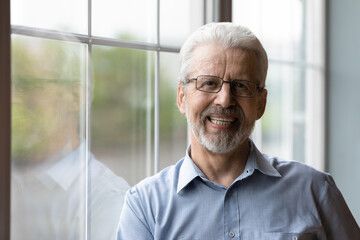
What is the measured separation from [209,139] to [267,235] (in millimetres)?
379

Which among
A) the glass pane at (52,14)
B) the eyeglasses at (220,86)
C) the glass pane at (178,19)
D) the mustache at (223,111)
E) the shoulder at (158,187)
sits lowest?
the shoulder at (158,187)

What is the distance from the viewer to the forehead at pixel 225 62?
1.46 meters

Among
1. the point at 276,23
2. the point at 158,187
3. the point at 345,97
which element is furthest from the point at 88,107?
the point at 345,97

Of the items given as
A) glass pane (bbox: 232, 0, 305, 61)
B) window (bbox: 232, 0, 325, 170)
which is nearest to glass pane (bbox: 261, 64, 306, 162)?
window (bbox: 232, 0, 325, 170)

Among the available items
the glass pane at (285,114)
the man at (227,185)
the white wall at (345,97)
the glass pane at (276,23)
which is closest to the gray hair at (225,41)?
the man at (227,185)

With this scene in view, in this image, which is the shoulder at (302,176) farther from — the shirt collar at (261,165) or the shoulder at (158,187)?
the shoulder at (158,187)

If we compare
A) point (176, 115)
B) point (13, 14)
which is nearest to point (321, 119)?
point (176, 115)

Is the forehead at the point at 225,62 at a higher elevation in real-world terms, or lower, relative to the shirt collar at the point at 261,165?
higher

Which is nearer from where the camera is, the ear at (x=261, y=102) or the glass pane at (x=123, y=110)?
the ear at (x=261, y=102)

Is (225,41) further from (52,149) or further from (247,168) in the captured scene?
(52,149)

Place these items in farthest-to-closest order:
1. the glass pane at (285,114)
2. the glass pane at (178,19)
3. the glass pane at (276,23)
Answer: the glass pane at (285,114), the glass pane at (276,23), the glass pane at (178,19)

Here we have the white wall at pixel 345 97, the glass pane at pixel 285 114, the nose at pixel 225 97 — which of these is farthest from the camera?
the white wall at pixel 345 97

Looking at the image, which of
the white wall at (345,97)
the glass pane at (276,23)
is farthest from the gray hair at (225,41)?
the white wall at (345,97)

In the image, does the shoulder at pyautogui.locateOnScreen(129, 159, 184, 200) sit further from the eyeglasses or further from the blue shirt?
the eyeglasses
